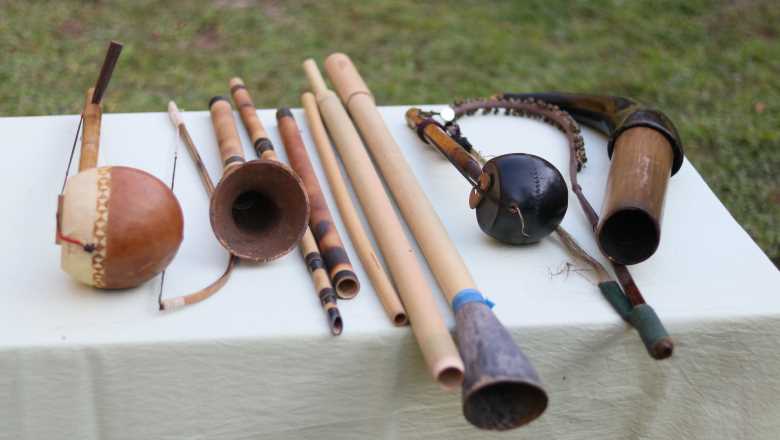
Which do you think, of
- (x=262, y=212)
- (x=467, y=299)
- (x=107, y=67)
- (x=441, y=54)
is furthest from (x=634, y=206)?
(x=441, y=54)

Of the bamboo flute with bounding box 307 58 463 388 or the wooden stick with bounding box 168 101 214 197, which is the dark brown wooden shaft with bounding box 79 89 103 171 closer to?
the wooden stick with bounding box 168 101 214 197

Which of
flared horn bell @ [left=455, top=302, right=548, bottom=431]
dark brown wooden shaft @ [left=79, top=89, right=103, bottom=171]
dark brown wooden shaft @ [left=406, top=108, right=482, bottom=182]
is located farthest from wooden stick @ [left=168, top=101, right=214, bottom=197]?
flared horn bell @ [left=455, top=302, right=548, bottom=431]

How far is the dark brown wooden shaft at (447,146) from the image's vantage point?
5.89ft

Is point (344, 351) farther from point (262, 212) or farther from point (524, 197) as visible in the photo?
point (524, 197)

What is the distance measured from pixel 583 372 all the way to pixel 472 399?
36 cm

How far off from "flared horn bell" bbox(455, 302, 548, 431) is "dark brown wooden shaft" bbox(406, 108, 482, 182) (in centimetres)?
45

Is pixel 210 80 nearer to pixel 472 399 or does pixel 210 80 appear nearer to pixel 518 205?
pixel 518 205

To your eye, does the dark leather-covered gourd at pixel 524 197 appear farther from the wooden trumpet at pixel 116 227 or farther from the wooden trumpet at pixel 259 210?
the wooden trumpet at pixel 116 227

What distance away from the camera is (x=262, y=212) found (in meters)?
1.70

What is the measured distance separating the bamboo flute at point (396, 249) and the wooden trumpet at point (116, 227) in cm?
43

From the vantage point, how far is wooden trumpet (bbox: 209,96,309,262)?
1.59m

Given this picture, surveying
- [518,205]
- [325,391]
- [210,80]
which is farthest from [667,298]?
[210,80]

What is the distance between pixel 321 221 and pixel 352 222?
0.08 m

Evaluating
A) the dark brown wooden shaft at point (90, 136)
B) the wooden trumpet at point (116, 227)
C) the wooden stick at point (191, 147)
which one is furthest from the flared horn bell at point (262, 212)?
the dark brown wooden shaft at point (90, 136)
